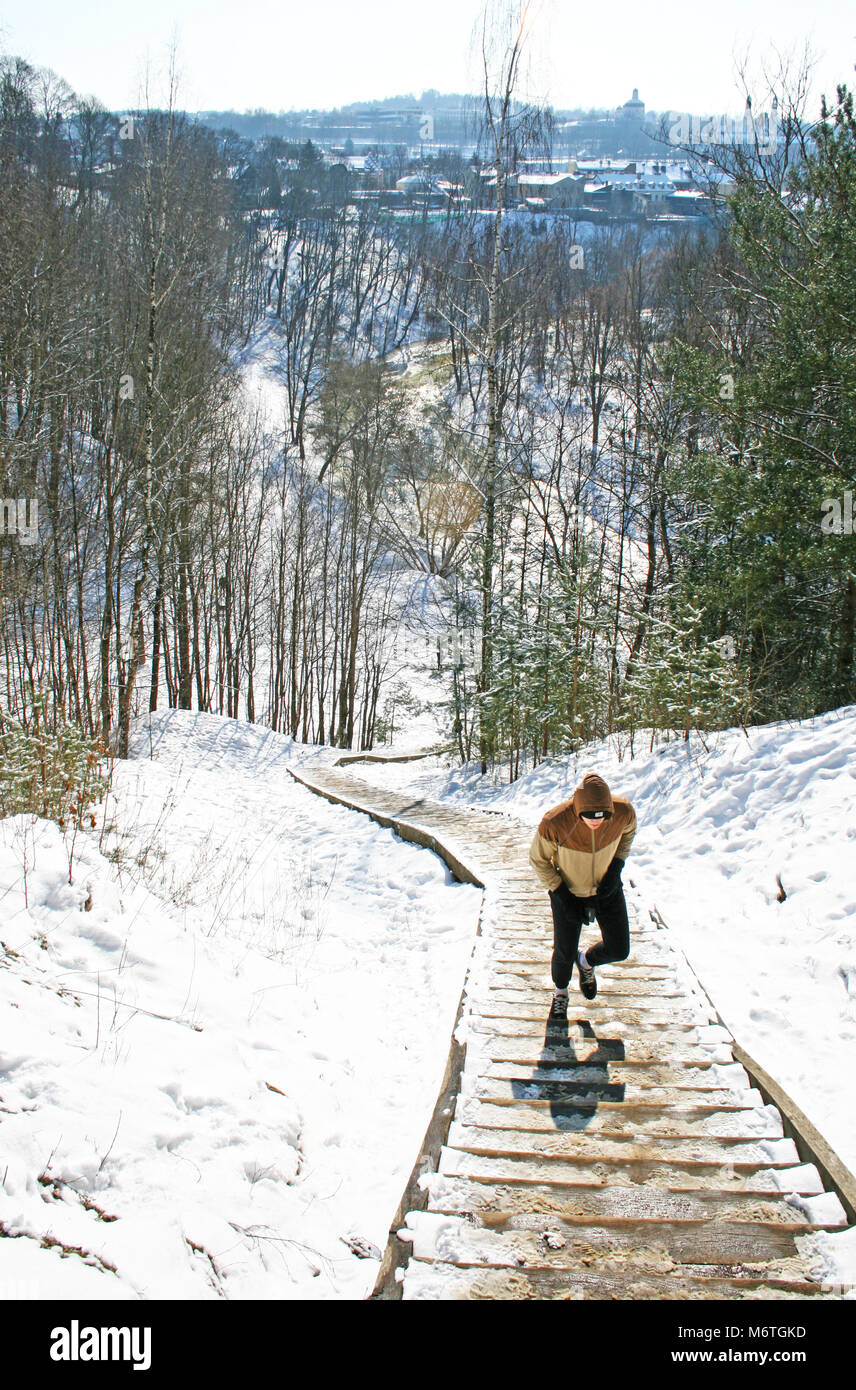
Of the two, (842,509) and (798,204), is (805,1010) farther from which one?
(798,204)

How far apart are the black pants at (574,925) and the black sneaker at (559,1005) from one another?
0.12ft

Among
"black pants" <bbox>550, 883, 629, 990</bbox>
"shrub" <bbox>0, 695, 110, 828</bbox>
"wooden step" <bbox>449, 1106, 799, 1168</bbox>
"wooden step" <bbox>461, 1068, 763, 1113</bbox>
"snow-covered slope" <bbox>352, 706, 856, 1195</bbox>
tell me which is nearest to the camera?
"wooden step" <bbox>449, 1106, 799, 1168</bbox>

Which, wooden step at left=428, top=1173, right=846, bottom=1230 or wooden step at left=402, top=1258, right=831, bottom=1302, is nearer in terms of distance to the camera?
wooden step at left=402, top=1258, right=831, bottom=1302

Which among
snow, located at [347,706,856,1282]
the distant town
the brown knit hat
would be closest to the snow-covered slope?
snow, located at [347,706,856,1282]

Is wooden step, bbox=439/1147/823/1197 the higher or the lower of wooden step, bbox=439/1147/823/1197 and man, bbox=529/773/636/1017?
the lower

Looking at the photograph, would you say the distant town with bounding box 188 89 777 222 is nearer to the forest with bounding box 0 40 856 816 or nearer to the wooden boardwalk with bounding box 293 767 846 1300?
the forest with bounding box 0 40 856 816

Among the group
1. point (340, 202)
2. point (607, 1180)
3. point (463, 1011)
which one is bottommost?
point (463, 1011)

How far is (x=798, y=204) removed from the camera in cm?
1209

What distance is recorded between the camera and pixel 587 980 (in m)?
4.63

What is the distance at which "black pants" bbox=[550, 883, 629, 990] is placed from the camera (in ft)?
14.6

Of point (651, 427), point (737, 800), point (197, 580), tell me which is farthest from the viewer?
point (197, 580)
